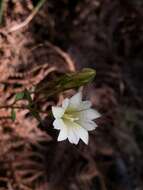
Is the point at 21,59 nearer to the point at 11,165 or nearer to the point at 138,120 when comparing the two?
the point at 11,165

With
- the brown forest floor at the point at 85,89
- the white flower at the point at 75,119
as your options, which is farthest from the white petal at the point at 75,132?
the brown forest floor at the point at 85,89

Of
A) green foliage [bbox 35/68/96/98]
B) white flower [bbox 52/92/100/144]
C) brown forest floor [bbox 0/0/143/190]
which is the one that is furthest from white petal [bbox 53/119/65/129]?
brown forest floor [bbox 0/0/143/190]

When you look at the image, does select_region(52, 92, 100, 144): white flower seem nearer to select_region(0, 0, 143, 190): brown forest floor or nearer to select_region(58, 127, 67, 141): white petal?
select_region(58, 127, 67, 141): white petal

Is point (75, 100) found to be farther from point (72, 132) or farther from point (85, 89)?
point (85, 89)

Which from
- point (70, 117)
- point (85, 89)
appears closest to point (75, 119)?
point (70, 117)

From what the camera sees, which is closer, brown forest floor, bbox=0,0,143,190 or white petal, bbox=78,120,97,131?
white petal, bbox=78,120,97,131

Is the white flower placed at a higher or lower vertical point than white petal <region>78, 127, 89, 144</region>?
higher
